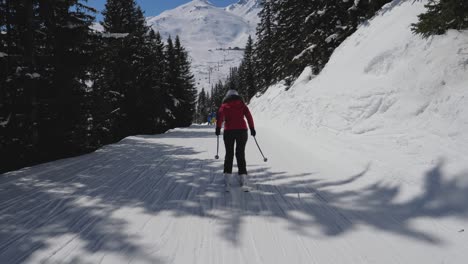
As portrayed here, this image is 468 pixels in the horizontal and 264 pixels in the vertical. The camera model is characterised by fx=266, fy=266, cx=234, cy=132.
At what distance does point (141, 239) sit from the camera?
3449 millimetres

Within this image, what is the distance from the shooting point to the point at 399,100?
23.3ft

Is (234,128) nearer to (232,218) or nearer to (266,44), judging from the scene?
(232,218)

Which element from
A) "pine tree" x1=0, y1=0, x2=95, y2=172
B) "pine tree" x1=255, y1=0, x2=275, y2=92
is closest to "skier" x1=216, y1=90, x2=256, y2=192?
"pine tree" x1=0, y1=0, x2=95, y2=172

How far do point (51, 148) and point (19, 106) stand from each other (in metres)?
1.66

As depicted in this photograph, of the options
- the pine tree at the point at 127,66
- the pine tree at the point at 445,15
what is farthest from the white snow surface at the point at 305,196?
the pine tree at the point at 127,66

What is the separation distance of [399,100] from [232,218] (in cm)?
578

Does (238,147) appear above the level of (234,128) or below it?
below

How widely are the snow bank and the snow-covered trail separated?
0.66 metres

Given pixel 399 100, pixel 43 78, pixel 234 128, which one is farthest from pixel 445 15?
pixel 43 78

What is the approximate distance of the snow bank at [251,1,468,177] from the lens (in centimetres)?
529

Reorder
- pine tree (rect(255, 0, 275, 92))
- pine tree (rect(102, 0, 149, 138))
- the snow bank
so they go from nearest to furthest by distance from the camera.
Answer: the snow bank < pine tree (rect(102, 0, 149, 138)) < pine tree (rect(255, 0, 275, 92))

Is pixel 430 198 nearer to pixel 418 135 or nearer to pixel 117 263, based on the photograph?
pixel 418 135

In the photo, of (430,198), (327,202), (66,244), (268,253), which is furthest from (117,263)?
(430,198)

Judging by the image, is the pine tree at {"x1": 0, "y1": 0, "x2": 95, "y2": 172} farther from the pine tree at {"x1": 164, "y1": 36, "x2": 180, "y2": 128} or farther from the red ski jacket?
the pine tree at {"x1": 164, "y1": 36, "x2": 180, "y2": 128}
